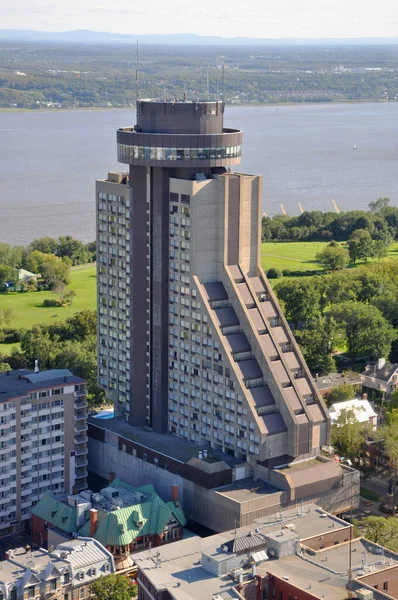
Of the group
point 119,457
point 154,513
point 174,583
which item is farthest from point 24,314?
point 174,583

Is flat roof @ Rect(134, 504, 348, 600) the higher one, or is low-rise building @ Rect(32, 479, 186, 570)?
flat roof @ Rect(134, 504, 348, 600)

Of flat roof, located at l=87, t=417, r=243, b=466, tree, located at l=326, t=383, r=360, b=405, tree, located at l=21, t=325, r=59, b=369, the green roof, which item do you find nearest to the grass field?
tree, located at l=21, t=325, r=59, b=369

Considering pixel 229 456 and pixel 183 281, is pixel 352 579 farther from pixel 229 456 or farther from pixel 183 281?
pixel 183 281

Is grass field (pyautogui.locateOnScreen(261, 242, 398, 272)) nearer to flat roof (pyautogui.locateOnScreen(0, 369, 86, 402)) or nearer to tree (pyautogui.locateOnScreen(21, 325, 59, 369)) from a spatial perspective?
tree (pyautogui.locateOnScreen(21, 325, 59, 369))

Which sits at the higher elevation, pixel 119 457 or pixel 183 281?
pixel 183 281

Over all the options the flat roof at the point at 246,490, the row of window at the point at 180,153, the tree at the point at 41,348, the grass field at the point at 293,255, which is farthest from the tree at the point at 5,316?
the flat roof at the point at 246,490

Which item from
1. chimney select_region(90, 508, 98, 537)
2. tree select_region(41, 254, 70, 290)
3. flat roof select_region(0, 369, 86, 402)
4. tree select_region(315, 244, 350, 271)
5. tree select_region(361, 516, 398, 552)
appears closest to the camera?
tree select_region(361, 516, 398, 552)
